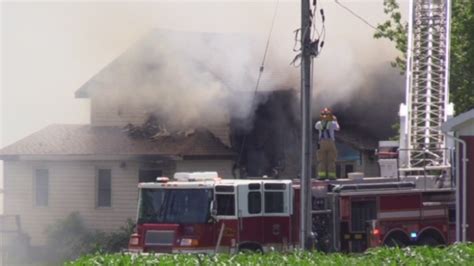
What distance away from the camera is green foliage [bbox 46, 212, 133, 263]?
3288 cm

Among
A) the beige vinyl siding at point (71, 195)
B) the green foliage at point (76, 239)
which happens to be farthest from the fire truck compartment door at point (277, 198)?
the beige vinyl siding at point (71, 195)

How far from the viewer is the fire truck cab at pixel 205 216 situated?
80.1 ft

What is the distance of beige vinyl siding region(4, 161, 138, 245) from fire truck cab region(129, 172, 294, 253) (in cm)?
1045

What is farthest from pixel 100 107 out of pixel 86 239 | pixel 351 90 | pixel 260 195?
pixel 260 195

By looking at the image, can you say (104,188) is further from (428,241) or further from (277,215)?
(428,241)

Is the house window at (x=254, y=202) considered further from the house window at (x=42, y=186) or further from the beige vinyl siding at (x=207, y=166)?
the house window at (x=42, y=186)

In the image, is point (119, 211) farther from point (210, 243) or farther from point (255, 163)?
point (210, 243)

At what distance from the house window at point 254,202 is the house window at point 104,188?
11494 mm

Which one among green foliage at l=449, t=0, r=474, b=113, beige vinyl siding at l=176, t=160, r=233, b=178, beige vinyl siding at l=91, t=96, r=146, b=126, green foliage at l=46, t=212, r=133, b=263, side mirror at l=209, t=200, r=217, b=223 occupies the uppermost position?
green foliage at l=449, t=0, r=474, b=113

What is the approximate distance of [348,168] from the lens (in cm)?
3738

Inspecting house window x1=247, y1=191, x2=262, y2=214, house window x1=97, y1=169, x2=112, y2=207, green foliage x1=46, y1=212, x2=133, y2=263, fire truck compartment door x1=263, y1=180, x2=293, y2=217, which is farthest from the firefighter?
house window x1=97, y1=169, x2=112, y2=207

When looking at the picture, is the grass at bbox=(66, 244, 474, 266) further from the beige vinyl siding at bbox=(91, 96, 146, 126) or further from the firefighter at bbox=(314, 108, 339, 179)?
the beige vinyl siding at bbox=(91, 96, 146, 126)

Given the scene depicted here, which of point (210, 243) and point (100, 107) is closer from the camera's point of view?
point (210, 243)

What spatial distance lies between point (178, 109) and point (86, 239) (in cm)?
468
